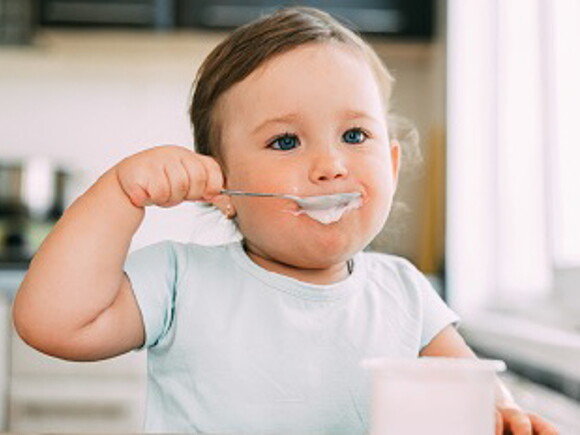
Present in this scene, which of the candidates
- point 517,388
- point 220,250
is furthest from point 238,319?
point 517,388

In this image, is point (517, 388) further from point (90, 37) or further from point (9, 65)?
point (9, 65)

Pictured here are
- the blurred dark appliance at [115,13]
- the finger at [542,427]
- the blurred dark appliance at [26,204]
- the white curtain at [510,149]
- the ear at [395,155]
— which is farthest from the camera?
the blurred dark appliance at [115,13]

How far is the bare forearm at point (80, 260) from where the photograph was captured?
76 cm

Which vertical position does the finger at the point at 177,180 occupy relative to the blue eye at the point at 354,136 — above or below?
below

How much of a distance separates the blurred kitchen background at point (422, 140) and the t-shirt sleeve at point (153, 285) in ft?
3.52

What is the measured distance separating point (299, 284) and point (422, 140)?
201 centimetres

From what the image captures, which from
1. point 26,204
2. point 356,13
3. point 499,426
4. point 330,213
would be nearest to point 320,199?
point 330,213

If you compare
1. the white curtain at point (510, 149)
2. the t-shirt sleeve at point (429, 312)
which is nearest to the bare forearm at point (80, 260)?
the t-shirt sleeve at point (429, 312)

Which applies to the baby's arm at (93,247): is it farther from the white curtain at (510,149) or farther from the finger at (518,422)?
the white curtain at (510,149)

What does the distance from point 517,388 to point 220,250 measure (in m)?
1.07

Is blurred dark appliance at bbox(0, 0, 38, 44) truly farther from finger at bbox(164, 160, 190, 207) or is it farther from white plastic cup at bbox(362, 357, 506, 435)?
white plastic cup at bbox(362, 357, 506, 435)

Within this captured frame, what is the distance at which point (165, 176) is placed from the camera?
0.76m

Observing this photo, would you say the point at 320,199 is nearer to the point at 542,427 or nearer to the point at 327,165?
the point at 327,165

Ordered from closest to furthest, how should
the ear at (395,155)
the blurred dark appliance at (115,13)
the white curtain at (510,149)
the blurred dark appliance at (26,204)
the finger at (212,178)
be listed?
the finger at (212,178) < the ear at (395,155) < the white curtain at (510,149) < the blurred dark appliance at (26,204) < the blurred dark appliance at (115,13)
